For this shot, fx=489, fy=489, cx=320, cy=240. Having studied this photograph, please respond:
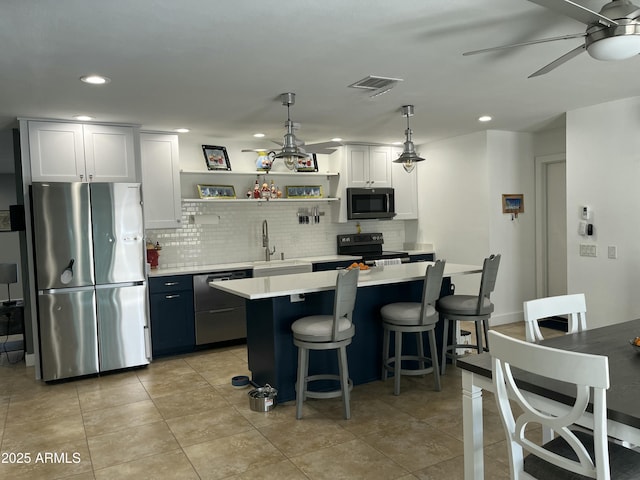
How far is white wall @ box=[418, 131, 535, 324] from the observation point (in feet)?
19.3

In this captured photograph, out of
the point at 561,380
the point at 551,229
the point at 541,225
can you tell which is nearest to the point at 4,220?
the point at 541,225

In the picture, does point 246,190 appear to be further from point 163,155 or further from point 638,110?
point 638,110

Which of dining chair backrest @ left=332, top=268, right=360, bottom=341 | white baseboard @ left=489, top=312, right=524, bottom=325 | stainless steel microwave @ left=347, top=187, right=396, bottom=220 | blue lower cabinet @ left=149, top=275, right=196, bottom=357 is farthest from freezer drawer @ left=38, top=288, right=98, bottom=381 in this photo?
white baseboard @ left=489, top=312, right=524, bottom=325

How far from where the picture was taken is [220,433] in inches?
128

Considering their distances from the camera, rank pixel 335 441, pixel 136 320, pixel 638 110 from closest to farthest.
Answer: pixel 335 441 < pixel 638 110 < pixel 136 320

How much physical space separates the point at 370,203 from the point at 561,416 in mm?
5035

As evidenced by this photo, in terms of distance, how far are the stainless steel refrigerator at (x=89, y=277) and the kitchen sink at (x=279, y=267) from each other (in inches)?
51.0

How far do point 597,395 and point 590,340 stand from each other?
94 cm

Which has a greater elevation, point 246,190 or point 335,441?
point 246,190

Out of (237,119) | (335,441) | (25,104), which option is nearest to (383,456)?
(335,441)

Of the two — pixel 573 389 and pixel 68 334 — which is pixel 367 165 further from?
pixel 573 389

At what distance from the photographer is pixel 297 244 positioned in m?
6.50

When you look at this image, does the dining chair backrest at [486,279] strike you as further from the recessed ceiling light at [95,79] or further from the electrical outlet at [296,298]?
the recessed ceiling light at [95,79]

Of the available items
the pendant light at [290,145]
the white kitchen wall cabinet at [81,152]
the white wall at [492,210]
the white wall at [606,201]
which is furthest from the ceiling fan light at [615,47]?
the white kitchen wall cabinet at [81,152]
